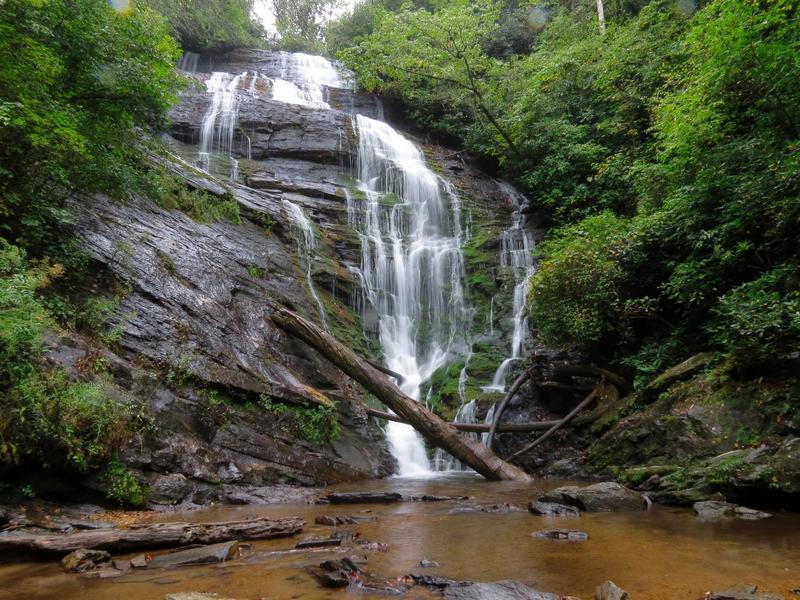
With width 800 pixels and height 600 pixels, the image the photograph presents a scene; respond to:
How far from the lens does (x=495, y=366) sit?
13.4m

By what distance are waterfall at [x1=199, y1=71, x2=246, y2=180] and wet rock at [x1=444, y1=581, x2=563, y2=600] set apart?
54.3 ft

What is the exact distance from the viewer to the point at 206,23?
28.9 metres

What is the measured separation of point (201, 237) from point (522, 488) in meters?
8.60

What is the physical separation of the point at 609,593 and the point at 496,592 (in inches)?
25.1

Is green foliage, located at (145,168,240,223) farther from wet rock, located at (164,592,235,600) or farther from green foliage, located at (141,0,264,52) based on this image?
green foliage, located at (141,0,264,52)

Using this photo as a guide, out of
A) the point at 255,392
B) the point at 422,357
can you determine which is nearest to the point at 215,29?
the point at 422,357

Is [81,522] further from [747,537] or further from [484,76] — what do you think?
[484,76]

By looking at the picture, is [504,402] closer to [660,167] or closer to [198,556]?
[660,167]

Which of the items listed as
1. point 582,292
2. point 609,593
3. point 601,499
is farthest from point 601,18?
point 609,593

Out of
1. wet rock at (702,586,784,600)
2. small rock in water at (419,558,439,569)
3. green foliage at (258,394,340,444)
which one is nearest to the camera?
wet rock at (702,586,784,600)

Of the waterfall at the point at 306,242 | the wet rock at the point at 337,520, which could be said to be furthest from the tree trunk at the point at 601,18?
the wet rock at the point at 337,520

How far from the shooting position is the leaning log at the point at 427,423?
8.95 m

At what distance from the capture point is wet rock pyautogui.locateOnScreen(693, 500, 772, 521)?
16.6 ft

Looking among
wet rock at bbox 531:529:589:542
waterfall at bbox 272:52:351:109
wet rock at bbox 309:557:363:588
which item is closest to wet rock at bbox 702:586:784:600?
wet rock at bbox 531:529:589:542
